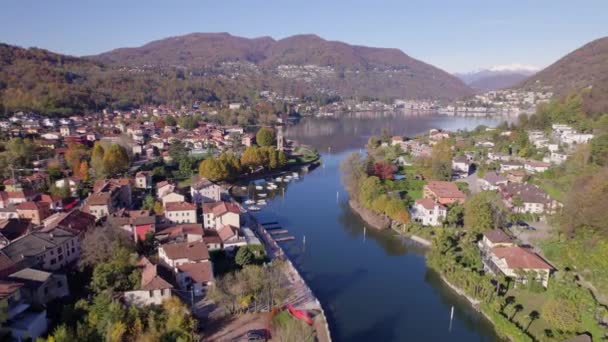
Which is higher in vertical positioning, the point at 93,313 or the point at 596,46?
the point at 596,46

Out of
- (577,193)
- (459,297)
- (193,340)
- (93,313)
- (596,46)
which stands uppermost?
(596,46)

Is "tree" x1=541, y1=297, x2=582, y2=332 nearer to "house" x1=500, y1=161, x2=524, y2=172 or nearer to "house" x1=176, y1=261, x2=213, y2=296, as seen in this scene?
"house" x1=176, y1=261, x2=213, y2=296

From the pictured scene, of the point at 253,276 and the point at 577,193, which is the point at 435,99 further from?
the point at 253,276

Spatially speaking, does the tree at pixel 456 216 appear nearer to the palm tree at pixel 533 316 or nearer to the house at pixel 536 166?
the palm tree at pixel 533 316

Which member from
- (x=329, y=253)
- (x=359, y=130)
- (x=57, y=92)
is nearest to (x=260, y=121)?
(x=359, y=130)

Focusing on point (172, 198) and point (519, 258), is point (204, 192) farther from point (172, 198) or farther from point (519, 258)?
point (519, 258)

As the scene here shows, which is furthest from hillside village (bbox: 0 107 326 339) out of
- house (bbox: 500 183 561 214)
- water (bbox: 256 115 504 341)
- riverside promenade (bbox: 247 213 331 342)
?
house (bbox: 500 183 561 214)
